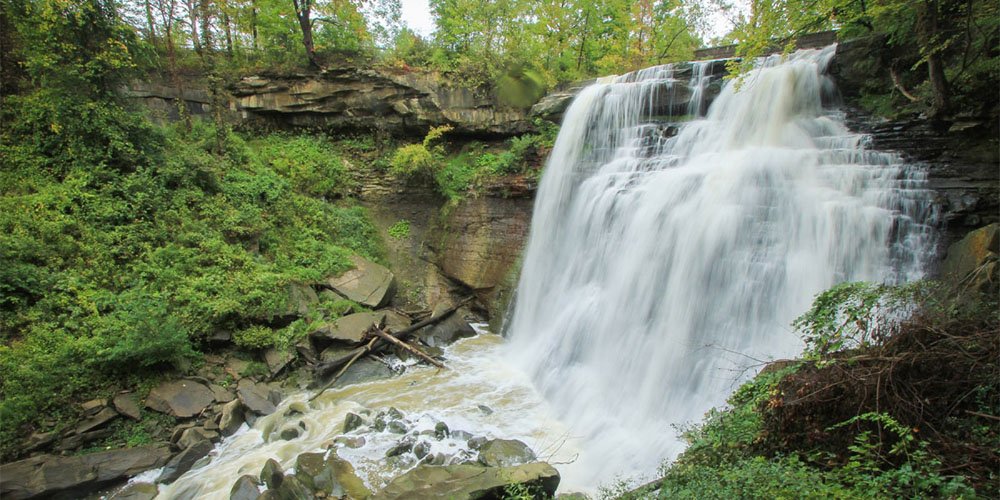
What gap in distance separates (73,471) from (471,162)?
10.3 meters

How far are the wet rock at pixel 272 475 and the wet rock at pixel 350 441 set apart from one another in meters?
0.80

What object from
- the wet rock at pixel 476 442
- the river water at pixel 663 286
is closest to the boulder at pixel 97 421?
the river water at pixel 663 286

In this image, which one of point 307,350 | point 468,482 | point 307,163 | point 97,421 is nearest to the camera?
point 468,482

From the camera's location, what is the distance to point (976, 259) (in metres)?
4.74

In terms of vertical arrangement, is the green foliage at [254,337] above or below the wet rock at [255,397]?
above

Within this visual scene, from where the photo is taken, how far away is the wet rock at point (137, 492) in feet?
16.9

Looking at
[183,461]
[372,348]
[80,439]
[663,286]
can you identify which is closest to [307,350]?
[372,348]

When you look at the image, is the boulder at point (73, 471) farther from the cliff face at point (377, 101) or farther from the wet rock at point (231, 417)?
the cliff face at point (377, 101)

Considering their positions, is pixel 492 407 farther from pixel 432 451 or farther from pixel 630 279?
pixel 630 279

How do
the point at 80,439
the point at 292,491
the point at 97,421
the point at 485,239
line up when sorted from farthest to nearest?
the point at 485,239 < the point at 97,421 < the point at 80,439 < the point at 292,491

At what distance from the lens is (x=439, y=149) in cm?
1311

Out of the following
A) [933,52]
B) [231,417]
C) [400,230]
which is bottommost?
[231,417]

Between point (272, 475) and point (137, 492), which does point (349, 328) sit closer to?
point (272, 475)

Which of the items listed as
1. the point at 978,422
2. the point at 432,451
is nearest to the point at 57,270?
the point at 432,451
